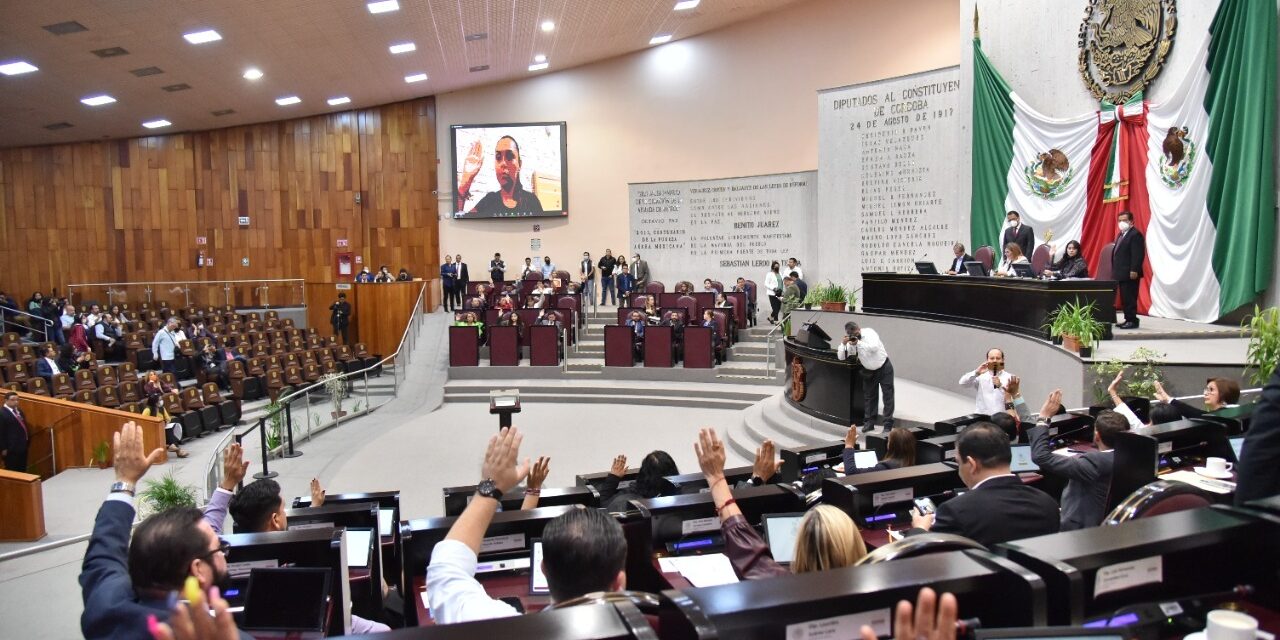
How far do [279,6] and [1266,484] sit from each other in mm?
13180

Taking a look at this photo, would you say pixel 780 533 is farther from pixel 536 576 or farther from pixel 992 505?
pixel 536 576

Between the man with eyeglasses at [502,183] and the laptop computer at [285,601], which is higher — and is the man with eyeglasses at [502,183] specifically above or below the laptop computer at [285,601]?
above

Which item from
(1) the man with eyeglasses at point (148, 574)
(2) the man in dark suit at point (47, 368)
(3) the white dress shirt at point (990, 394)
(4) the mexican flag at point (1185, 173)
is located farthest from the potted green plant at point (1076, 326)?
(2) the man in dark suit at point (47, 368)

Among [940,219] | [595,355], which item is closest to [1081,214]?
[940,219]

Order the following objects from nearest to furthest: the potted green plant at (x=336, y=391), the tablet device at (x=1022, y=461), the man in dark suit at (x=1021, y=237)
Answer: the tablet device at (x=1022, y=461) < the man in dark suit at (x=1021, y=237) < the potted green plant at (x=336, y=391)

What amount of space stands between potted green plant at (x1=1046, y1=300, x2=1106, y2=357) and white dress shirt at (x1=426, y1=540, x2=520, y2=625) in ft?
22.7

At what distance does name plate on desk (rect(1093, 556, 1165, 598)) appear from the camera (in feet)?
5.14

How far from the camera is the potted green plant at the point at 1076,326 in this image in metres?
7.27

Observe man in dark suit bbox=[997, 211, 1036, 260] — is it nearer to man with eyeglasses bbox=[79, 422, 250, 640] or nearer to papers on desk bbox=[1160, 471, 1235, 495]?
papers on desk bbox=[1160, 471, 1235, 495]

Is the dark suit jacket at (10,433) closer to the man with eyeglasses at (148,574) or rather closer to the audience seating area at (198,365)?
the audience seating area at (198,365)

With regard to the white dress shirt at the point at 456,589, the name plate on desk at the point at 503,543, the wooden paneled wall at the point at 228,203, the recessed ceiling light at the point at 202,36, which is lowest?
the name plate on desk at the point at 503,543

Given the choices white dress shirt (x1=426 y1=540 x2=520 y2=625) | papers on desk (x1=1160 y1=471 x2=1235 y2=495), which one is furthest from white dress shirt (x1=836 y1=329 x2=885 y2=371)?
white dress shirt (x1=426 y1=540 x2=520 y2=625)

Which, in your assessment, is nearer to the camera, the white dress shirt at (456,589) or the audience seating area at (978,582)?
the audience seating area at (978,582)

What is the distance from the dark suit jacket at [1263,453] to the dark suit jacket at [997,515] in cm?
57
